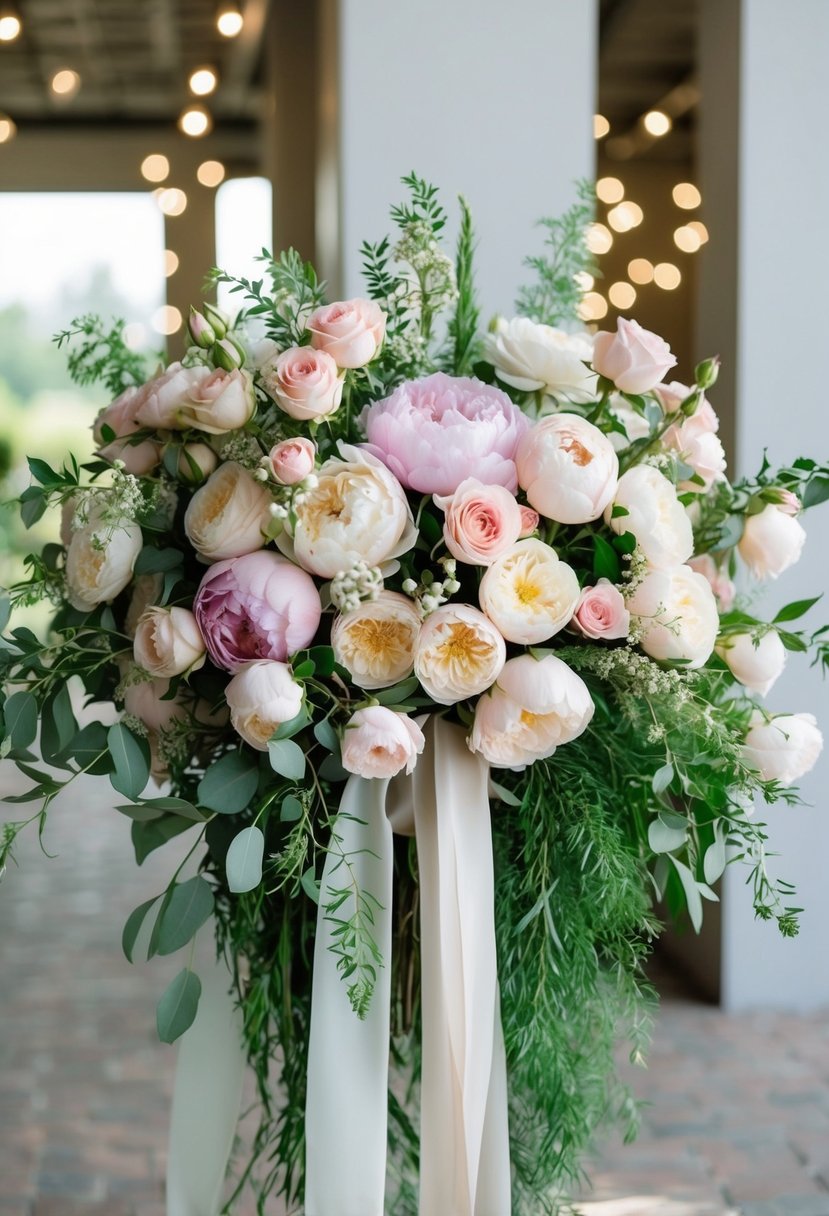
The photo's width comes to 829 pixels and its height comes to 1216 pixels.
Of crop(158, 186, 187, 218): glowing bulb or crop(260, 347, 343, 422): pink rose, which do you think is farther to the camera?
crop(158, 186, 187, 218): glowing bulb

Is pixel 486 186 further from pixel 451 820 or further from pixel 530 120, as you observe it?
pixel 451 820

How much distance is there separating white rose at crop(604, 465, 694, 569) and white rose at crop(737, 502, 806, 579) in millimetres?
148

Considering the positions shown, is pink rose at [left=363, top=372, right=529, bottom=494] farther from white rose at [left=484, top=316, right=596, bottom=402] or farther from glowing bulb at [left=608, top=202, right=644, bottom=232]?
glowing bulb at [left=608, top=202, right=644, bottom=232]

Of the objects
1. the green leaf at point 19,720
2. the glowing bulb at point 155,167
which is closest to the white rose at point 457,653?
the green leaf at point 19,720

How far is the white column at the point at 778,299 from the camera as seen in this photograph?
9.06 ft

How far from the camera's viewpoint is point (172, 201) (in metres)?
8.59

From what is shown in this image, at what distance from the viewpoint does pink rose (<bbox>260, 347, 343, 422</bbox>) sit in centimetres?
97

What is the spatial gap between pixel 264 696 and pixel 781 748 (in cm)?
A: 47

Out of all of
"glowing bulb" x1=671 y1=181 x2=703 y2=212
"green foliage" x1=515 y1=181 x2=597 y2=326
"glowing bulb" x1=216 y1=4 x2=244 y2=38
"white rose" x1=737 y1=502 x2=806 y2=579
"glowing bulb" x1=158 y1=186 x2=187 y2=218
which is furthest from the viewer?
"glowing bulb" x1=158 y1=186 x2=187 y2=218

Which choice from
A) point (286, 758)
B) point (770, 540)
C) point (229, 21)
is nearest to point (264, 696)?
point (286, 758)

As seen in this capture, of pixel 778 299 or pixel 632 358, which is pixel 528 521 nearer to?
pixel 632 358

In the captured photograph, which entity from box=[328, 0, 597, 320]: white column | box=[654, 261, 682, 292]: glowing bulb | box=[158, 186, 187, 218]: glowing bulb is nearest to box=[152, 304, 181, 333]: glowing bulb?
box=[158, 186, 187, 218]: glowing bulb

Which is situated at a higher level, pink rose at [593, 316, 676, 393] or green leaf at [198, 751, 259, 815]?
pink rose at [593, 316, 676, 393]

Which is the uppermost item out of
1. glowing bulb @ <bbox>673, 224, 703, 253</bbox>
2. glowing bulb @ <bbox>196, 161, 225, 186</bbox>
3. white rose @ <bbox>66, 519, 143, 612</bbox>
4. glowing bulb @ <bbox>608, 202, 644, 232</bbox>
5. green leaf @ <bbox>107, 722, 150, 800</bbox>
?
glowing bulb @ <bbox>196, 161, 225, 186</bbox>
